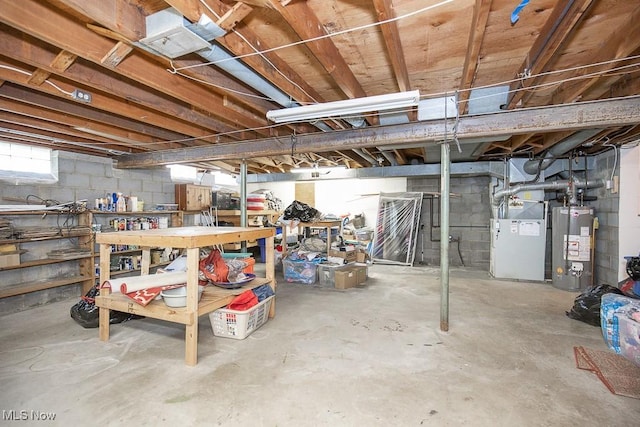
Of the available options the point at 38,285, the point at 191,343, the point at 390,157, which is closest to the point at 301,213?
the point at 390,157

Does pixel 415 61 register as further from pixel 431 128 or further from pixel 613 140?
pixel 613 140

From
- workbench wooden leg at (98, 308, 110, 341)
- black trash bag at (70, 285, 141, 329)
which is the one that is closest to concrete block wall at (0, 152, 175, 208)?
black trash bag at (70, 285, 141, 329)

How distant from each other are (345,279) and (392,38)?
3.37 metres

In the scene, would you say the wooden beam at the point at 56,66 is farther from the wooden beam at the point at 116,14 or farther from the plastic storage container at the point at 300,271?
the plastic storage container at the point at 300,271

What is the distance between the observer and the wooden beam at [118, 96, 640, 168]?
8.07ft

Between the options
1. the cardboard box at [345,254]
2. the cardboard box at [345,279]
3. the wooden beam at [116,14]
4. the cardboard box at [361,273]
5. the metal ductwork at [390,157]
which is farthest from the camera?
the metal ductwork at [390,157]

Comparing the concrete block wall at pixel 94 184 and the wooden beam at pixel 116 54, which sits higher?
the wooden beam at pixel 116 54

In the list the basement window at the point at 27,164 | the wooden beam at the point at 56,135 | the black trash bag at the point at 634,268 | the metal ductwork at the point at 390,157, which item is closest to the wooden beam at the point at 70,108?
the wooden beam at the point at 56,135

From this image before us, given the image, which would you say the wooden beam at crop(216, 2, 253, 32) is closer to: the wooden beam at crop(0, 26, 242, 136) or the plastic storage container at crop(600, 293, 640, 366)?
the wooden beam at crop(0, 26, 242, 136)

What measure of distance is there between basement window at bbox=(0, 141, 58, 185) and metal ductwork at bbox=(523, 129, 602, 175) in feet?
21.8

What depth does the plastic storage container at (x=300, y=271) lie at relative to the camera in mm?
4793

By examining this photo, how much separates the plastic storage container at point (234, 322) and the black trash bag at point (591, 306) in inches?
131

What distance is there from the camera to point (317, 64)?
2.23 meters

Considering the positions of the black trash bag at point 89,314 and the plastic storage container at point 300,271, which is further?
the plastic storage container at point 300,271
